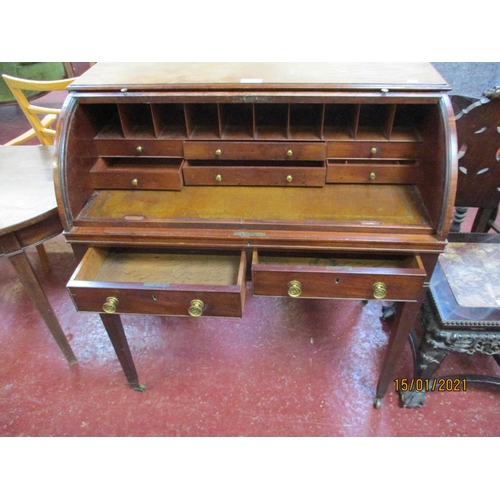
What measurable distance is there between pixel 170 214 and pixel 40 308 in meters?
0.91

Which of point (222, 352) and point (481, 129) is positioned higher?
point (481, 129)

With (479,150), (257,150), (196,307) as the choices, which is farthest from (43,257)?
(479,150)

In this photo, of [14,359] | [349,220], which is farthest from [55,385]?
[349,220]

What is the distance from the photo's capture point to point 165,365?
2023 mm

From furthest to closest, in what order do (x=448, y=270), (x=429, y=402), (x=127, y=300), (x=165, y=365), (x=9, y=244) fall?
(x=165, y=365) < (x=429, y=402) < (x=448, y=270) < (x=9, y=244) < (x=127, y=300)

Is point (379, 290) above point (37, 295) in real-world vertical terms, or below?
above

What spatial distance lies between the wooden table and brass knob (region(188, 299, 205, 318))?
80 cm

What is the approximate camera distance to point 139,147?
4.62ft

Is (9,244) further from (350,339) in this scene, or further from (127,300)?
(350,339)

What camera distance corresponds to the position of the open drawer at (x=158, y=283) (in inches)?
49.3

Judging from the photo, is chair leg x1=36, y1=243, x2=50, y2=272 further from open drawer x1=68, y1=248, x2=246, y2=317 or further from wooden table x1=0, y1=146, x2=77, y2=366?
open drawer x1=68, y1=248, x2=246, y2=317

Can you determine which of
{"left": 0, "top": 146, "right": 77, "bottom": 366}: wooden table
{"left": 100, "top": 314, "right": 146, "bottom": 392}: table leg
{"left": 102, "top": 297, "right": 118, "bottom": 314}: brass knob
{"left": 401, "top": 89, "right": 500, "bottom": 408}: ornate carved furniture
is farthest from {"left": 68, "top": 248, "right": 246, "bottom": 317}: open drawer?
{"left": 401, "top": 89, "right": 500, "bottom": 408}: ornate carved furniture

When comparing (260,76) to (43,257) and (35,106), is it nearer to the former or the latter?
(35,106)
